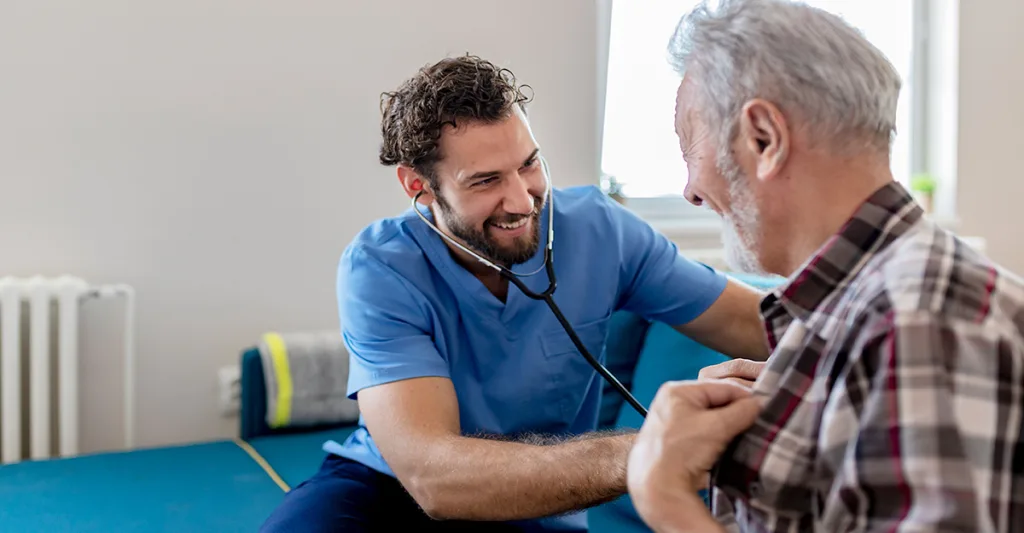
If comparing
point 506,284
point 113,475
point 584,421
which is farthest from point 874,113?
point 113,475

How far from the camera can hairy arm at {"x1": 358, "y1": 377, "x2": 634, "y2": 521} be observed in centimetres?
126

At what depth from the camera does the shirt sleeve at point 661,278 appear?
1640mm

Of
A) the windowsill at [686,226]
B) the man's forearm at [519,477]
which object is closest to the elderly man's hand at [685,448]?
the man's forearm at [519,477]

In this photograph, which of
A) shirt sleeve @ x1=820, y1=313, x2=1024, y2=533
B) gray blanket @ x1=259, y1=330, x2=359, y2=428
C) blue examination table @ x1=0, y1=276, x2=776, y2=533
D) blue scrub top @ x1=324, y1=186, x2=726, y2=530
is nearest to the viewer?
shirt sleeve @ x1=820, y1=313, x2=1024, y2=533

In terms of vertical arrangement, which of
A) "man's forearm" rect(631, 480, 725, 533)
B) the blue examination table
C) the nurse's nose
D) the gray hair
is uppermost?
the gray hair

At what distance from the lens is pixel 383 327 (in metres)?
1.45

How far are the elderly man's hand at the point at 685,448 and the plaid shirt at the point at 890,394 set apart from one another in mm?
20

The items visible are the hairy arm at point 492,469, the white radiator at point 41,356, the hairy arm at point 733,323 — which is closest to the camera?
the hairy arm at point 492,469

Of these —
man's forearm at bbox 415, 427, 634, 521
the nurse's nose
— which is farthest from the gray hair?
the nurse's nose

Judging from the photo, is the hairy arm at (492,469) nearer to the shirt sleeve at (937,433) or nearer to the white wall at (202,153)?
the shirt sleeve at (937,433)

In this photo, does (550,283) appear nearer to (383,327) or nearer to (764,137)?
(383,327)

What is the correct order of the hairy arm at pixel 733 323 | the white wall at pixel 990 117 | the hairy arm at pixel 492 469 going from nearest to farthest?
1. the hairy arm at pixel 492 469
2. the hairy arm at pixel 733 323
3. the white wall at pixel 990 117

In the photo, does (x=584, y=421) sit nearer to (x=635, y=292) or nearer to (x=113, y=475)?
(x=635, y=292)

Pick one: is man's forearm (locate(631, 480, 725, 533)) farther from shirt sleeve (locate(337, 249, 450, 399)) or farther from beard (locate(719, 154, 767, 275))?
shirt sleeve (locate(337, 249, 450, 399))
